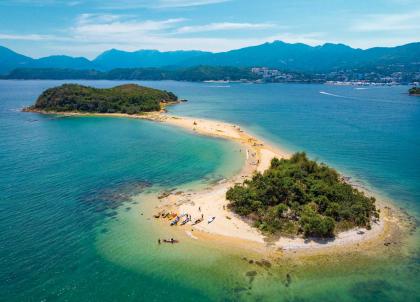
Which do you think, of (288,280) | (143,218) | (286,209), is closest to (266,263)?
(288,280)

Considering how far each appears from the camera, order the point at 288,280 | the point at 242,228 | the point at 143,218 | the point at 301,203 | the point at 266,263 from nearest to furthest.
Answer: the point at 288,280
the point at 266,263
the point at 242,228
the point at 143,218
the point at 301,203

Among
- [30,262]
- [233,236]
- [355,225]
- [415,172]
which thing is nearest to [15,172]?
[30,262]

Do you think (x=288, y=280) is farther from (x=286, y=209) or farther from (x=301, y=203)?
(x=301, y=203)

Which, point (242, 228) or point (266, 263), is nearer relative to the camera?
point (266, 263)

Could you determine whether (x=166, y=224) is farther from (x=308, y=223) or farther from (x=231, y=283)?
(x=308, y=223)

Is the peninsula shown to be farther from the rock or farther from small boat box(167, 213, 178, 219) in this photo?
the rock

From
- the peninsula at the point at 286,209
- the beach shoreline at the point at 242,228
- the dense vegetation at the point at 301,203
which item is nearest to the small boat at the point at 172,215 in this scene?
the peninsula at the point at 286,209
